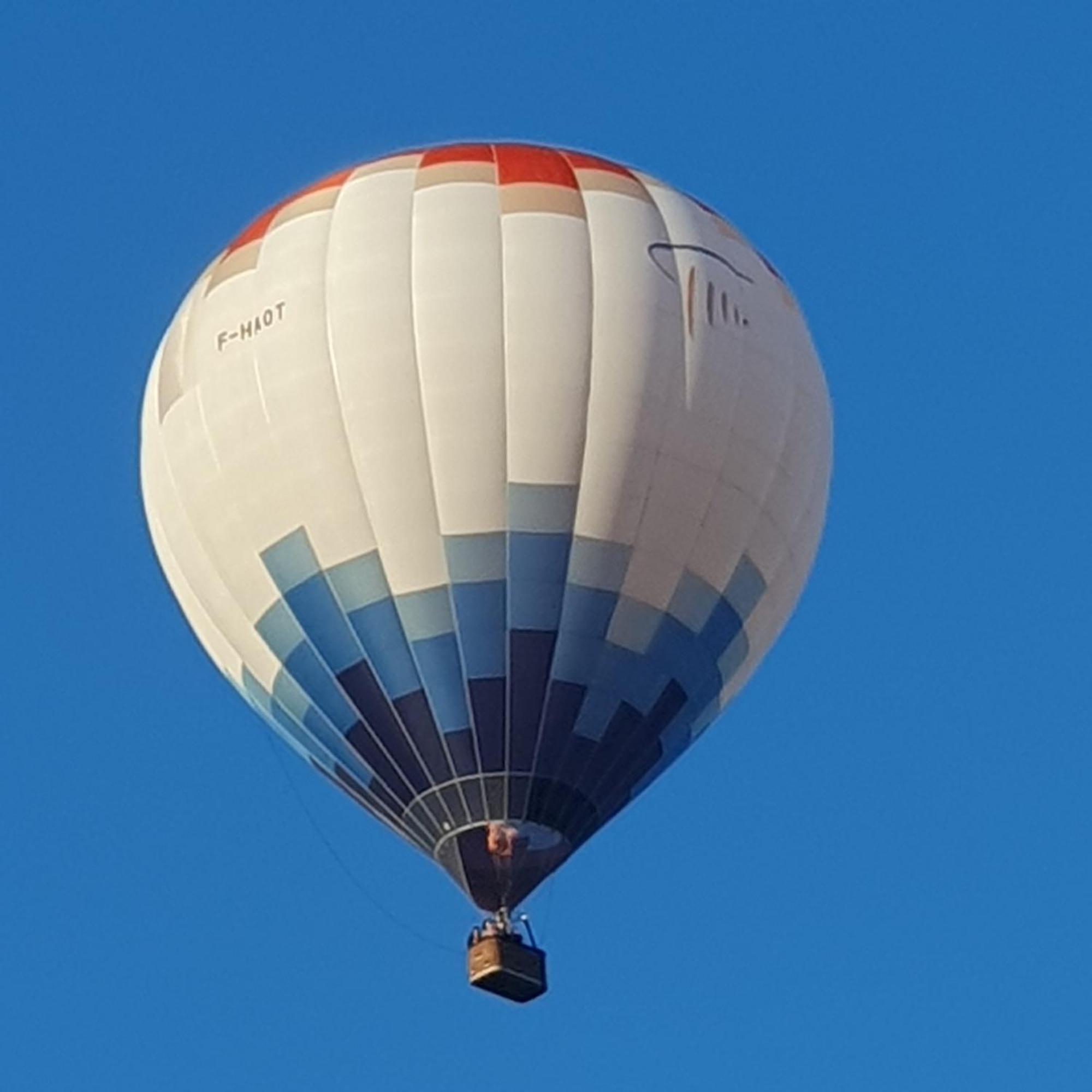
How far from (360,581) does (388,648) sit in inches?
20.5

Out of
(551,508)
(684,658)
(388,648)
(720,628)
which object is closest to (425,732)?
(388,648)

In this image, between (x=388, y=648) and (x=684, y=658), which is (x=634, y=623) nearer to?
(x=684, y=658)

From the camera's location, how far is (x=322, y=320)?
40.2 m

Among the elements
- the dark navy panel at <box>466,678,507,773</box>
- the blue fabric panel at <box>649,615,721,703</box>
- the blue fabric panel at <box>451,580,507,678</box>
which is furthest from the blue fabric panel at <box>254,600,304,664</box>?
the blue fabric panel at <box>649,615,721,703</box>

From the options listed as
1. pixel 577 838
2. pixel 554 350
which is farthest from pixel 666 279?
pixel 577 838

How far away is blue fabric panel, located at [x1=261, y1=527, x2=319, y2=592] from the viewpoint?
131 feet

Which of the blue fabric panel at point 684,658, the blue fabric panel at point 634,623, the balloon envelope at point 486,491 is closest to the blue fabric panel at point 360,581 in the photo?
the balloon envelope at point 486,491

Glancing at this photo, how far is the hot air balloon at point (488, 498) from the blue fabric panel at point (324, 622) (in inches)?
0.9

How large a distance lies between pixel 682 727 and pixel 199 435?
4.06m

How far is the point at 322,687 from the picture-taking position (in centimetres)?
4000

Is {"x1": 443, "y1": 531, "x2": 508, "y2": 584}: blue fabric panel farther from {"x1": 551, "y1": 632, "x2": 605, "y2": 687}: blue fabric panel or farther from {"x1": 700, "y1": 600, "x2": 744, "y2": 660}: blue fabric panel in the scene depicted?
{"x1": 700, "y1": 600, "x2": 744, "y2": 660}: blue fabric panel

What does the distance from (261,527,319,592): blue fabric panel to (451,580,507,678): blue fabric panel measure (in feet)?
3.56

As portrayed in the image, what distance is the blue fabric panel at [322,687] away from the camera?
131 feet

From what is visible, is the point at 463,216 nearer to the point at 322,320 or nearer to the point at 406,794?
the point at 322,320
